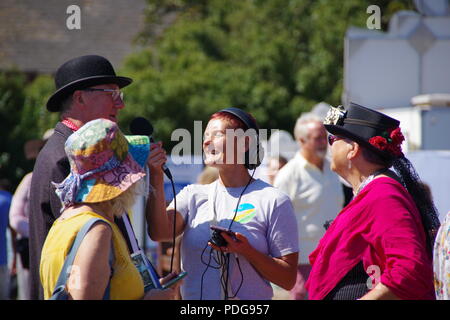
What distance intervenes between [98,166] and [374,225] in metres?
1.12

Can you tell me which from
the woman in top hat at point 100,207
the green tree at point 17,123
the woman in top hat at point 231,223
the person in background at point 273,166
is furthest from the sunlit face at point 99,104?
the green tree at point 17,123

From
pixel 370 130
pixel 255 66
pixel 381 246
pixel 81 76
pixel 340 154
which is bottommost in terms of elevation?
pixel 381 246

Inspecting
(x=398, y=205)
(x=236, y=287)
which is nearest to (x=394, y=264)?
(x=398, y=205)

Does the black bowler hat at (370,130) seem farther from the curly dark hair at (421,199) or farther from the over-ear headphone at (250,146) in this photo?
the over-ear headphone at (250,146)

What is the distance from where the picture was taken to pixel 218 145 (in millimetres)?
3674

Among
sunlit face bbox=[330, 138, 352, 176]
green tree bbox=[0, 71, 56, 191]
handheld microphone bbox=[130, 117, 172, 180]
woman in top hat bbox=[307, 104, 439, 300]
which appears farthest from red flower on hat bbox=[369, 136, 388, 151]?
green tree bbox=[0, 71, 56, 191]

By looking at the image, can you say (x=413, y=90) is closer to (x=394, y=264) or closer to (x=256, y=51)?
(x=256, y=51)

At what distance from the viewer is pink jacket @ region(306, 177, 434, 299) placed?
2861 millimetres

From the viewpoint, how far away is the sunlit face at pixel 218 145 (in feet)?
12.0

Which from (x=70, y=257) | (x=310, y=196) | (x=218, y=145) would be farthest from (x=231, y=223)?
(x=310, y=196)

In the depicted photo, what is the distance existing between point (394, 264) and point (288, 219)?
85 centimetres

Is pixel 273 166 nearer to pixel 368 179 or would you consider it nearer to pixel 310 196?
pixel 310 196

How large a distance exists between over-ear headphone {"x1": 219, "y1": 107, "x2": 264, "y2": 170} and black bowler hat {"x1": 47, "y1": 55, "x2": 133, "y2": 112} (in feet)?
1.94
